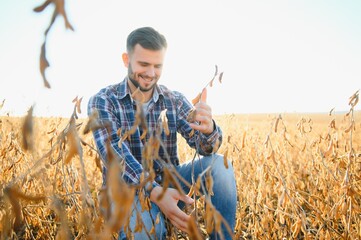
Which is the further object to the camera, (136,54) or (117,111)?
(136,54)

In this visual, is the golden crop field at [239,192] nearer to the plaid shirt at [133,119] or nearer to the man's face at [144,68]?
the plaid shirt at [133,119]

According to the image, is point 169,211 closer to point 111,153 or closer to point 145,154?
point 145,154

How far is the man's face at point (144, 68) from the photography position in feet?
6.66

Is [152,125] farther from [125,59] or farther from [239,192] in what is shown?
[239,192]

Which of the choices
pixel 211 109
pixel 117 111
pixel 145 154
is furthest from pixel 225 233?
pixel 145 154

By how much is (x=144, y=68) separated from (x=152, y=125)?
0.41 m

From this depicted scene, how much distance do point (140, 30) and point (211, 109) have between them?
1078 mm

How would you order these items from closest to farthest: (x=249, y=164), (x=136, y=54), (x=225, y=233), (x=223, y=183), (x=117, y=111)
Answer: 1. (x=225, y=233)
2. (x=223, y=183)
3. (x=117, y=111)
4. (x=136, y=54)
5. (x=249, y=164)

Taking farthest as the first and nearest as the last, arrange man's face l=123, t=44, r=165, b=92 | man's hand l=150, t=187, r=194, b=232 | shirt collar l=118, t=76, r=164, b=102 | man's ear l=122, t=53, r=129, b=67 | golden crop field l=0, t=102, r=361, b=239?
A: man's ear l=122, t=53, r=129, b=67 < man's face l=123, t=44, r=165, b=92 < shirt collar l=118, t=76, r=164, b=102 < man's hand l=150, t=187, r=194, b=232 < golden crop field l=0, t=102, r=361, b=239

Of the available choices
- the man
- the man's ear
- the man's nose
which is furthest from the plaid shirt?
the man's ear

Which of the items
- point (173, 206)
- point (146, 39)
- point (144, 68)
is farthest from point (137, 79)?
point (173, 206)

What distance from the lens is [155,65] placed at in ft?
6.86

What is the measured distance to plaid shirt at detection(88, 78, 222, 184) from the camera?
160 cm

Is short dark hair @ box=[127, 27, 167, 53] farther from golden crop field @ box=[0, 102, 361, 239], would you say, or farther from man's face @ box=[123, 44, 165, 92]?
golden crop field @ box=[0, 102, 361, 239]
